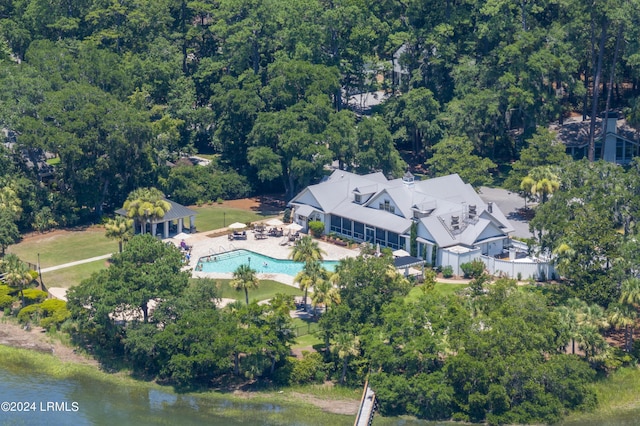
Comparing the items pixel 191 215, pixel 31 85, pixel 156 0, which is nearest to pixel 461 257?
pixel 191 215

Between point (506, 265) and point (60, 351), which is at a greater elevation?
point (506, 265)

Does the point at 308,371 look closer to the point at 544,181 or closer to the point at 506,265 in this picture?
the point at 506,265

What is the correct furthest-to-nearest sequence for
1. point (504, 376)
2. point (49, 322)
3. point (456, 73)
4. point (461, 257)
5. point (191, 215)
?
point (456, 73) < point (191, 215) < point (461, 257) < point (49, 322) < point (504, 376)

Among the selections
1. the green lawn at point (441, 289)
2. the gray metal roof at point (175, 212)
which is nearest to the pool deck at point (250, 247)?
the gray metal roof at point (175, 212)

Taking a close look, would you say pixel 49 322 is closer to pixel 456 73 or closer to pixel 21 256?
pixel 21 256

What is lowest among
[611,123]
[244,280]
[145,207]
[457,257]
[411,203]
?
[457,257]

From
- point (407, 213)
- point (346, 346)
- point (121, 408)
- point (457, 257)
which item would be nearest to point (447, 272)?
point (457, 257)

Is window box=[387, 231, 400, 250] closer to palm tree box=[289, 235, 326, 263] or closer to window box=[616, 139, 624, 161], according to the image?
palm tree box=[289, 235, 326, 263]
